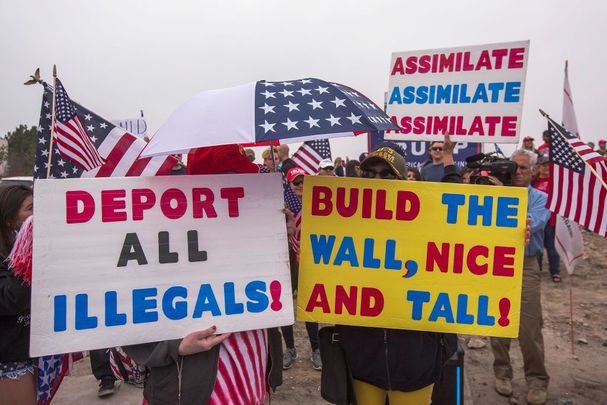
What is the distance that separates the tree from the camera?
92.5 feet

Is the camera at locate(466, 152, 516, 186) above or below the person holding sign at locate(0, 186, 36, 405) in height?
above

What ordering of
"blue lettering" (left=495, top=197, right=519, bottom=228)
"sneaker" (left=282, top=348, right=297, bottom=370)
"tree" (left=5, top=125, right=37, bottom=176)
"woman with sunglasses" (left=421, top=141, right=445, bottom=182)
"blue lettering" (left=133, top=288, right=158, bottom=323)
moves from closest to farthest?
"blue lettering" (left=133, top=288, right=158, bottom=323)
"blue lettering" (left=495, top=197, right=519, bottom=228)
"sneaker" (left=282, top=348, right=297, bottom=370)
"woman with sunglasses" (left=421, top=141, right=445, bottom=182)
"tree" (left=5, top=125, right=37, bottom=176)

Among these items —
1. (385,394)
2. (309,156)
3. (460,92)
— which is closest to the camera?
(385,394)

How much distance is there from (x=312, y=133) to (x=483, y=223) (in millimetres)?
1080

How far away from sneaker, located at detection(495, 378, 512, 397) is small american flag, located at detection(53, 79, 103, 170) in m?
4.38

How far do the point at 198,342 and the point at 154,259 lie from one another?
422mm

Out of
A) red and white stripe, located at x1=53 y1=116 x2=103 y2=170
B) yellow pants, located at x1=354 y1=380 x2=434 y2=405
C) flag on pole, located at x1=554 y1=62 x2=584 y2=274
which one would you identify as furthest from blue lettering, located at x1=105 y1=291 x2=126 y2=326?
flag on pole, located at x1=554 y1=62 x2=584 y2=274

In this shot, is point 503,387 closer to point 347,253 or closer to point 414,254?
point 414,254

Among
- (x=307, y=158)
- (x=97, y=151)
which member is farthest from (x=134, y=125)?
(x=97, y=151)

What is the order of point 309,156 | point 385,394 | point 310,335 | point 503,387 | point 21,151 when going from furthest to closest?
point 21,151 < point 309,156 < point 310,335 < point 503,387 < point 385,394

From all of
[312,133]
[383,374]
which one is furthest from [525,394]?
[312,133]

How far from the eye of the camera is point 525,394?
4.08 metres

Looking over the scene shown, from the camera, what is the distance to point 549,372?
14.8 ft

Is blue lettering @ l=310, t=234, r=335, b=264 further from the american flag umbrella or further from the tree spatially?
the tree
